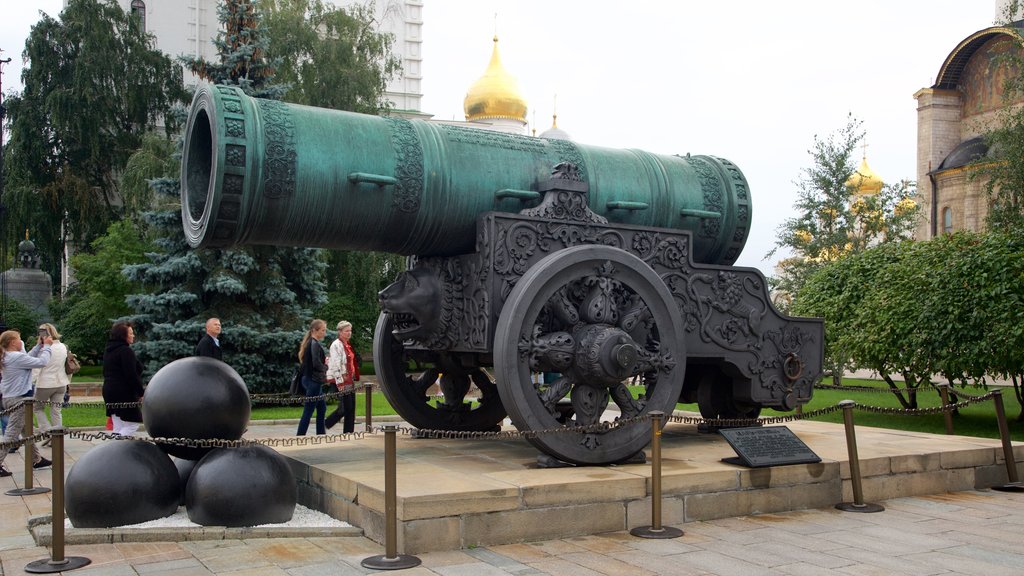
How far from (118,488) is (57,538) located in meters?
0.58

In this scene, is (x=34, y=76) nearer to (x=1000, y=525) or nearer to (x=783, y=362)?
(x=783, y=362)

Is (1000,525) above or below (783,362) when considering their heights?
below

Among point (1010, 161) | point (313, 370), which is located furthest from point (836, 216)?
point (313, 370)

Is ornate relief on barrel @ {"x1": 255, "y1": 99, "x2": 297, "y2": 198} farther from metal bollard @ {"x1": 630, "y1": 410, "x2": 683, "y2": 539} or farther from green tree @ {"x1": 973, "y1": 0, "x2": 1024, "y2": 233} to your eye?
green tree @ {"x1": 973, "y1": 0, "x2": 1024, "y2": 233}

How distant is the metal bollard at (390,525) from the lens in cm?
486

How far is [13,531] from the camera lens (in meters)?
5.91

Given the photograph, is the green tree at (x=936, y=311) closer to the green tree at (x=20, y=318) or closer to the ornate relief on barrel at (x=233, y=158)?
the ornate relief on barrel at (x=233, y=158)

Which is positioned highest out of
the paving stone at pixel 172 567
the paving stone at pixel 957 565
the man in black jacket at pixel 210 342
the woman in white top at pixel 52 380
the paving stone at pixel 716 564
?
the man in black jacket at pixel 210 342

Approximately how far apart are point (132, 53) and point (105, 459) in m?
26.3

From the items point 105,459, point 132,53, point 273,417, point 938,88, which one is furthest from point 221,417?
point 938,88

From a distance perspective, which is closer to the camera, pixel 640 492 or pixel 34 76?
pixel 640 492

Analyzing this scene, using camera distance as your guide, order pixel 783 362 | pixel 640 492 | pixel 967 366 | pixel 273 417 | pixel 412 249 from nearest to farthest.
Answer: pixel 640 492 < pixel 412 249 < pixel 783 362 < pixel 967 366 < pixel 273 417

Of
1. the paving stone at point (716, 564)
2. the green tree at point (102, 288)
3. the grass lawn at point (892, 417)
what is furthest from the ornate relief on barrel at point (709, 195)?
the green tree at point (102, 288)

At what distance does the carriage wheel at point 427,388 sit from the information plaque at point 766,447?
2345 mm
